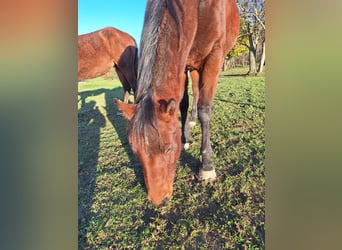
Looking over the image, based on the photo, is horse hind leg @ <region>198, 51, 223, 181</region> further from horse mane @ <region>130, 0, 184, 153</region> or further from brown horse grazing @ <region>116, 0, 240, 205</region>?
horse mane @ <region>130, 0, 184, 153</region>

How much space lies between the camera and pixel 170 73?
118 centimetres

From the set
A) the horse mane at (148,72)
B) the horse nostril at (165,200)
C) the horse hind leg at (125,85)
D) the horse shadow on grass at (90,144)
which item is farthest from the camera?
the horse hind leg at (125,85)

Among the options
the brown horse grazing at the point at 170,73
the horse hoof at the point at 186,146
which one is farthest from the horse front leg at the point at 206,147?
the horse hoof at the point at 186,146

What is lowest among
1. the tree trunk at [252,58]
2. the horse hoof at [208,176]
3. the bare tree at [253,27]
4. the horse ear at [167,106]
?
the horse hoof at [208,176]

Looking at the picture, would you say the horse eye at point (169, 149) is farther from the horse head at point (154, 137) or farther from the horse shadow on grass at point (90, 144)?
the horse shadow on grass at point (90, 144)

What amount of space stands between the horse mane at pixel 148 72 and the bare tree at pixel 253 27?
1.20ft

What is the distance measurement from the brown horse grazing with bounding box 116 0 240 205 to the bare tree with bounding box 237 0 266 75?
0.06 meters

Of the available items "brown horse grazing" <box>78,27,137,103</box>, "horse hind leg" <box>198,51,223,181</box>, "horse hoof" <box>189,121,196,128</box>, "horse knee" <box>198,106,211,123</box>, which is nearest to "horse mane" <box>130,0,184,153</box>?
"brown horse grazing" <box>78,27,137,103</box>

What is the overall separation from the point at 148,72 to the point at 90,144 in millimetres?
547

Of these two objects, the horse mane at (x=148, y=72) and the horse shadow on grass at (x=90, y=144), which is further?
the horse shadow on grass at (x=90, y=144)

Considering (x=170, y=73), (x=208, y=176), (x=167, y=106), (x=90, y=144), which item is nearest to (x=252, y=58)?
(x=170, y=73)

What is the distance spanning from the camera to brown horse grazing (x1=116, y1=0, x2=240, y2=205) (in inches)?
43.3

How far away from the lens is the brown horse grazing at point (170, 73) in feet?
3.60

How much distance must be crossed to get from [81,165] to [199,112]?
2.32 feet
